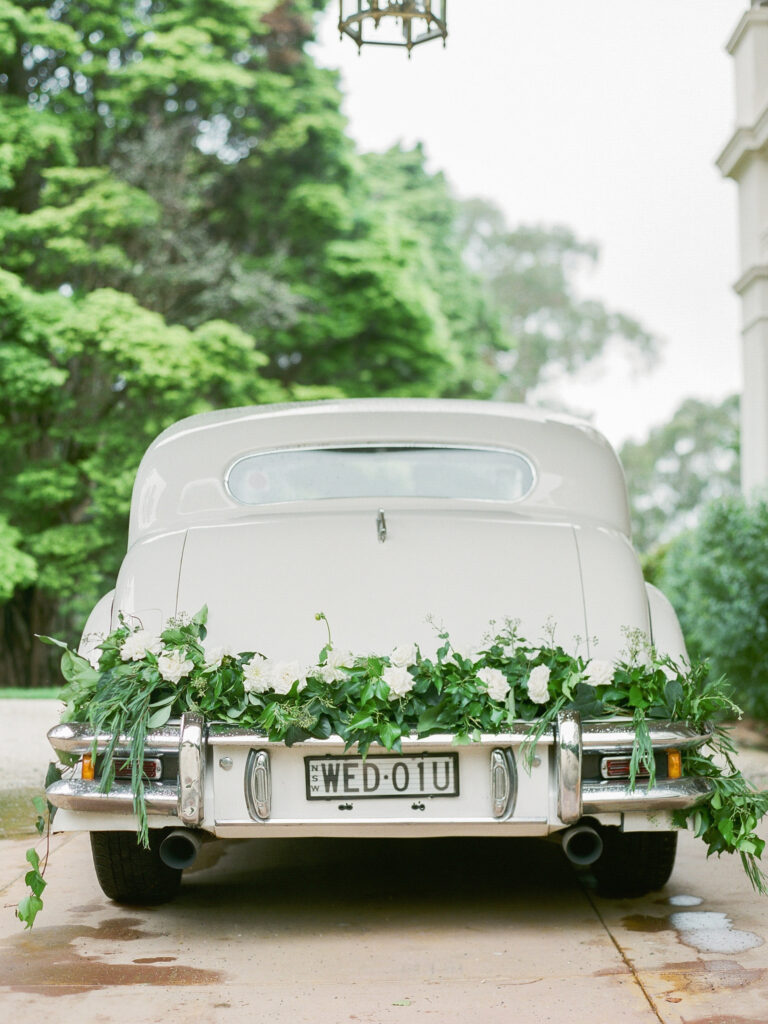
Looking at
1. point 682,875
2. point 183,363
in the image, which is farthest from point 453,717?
point 183,363

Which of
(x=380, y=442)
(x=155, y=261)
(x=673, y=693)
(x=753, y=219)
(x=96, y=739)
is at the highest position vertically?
(x=155, y=261)

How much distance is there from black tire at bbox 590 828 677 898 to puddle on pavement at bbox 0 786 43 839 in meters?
3.03

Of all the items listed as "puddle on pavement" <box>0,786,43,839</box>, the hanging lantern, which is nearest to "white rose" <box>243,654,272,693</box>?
"puddle on pavement" <box>0,786,43,839</box>

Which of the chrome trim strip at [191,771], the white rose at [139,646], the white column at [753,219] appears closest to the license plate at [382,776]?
the chrome trim strip at [191,771]

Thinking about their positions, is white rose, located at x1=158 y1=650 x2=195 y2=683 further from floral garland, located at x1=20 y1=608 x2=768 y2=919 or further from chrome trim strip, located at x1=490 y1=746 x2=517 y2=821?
chrome trim strip, located at x1=490 y1=746 x2=517 y2=821

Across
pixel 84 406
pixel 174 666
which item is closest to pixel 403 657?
pixel 174 666

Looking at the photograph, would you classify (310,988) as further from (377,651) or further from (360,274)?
(360,274)

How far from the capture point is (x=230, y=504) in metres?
4.99

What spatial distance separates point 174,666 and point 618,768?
1431 millimetres

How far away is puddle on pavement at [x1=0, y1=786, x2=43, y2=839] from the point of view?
672 centimetres

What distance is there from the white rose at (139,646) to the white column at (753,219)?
46.0ft

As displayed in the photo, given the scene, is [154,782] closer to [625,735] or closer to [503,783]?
[503,783]

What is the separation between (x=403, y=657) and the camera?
4211mm

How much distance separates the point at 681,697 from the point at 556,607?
1.68 ft
